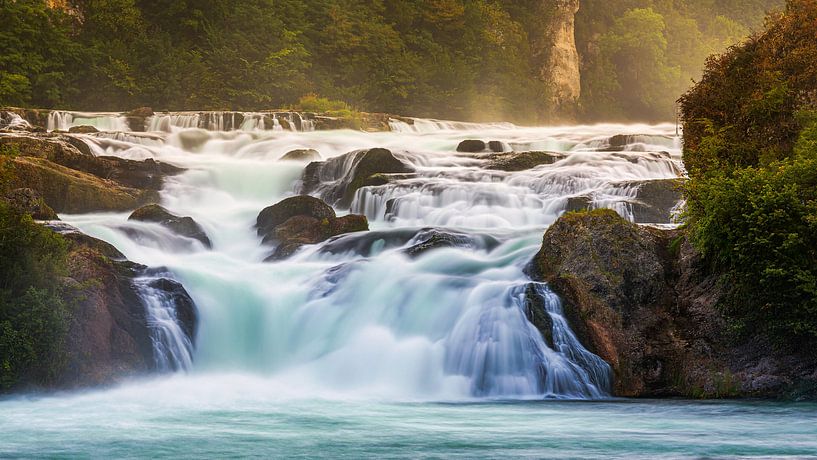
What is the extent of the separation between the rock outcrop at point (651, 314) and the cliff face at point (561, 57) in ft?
171

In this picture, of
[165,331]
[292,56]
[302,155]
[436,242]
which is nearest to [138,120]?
[302,155]

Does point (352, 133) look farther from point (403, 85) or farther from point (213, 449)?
point (213, 449)

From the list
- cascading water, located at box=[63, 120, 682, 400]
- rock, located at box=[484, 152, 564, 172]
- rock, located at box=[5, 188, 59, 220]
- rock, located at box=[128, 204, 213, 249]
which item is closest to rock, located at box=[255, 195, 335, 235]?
cascading water, located at box=[63, 120, 682, 400]

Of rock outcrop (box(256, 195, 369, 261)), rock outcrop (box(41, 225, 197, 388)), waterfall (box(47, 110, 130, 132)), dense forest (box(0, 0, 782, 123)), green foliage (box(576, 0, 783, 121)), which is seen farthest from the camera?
green foliage (box(576, 0, 783, 121))

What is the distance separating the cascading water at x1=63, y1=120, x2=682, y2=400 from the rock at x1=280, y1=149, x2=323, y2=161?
5.26m

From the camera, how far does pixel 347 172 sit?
27.9 metres

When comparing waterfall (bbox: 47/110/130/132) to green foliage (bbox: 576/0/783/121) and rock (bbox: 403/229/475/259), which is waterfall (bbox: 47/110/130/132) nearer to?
rock (bbox: 403/229/475/259)

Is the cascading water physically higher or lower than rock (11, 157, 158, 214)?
lower

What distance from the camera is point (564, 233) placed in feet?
53.6

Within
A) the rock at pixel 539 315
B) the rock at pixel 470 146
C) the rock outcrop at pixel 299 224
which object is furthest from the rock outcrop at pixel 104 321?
the rock at pixel 470 146

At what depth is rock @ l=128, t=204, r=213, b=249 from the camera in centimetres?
2108

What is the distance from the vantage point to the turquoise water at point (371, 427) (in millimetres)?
9805

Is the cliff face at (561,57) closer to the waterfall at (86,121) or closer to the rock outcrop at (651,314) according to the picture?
the waterfall at (86,121)

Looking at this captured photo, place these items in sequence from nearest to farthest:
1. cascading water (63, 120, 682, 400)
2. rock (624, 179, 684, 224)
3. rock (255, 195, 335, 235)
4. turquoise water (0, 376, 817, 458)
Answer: turquoise water (0, 376, 817, 458) < cascading water (63, 120, 682, 400) < rock (255, 195, 335, 235) < rock (624, 179, 684, 224)
